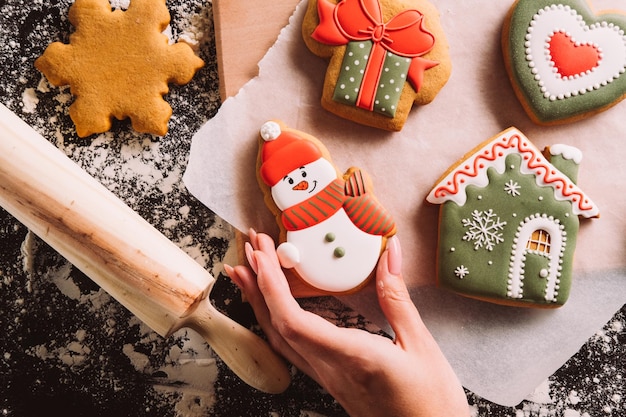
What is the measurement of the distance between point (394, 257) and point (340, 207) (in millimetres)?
166

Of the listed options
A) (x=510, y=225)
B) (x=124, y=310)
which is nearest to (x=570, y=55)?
(x=510, y=225)

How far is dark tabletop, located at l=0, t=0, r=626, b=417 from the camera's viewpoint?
134cm

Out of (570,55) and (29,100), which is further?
(29,100)

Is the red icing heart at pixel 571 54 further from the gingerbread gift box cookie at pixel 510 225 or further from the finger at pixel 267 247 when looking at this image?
the finger at pixel 267 247

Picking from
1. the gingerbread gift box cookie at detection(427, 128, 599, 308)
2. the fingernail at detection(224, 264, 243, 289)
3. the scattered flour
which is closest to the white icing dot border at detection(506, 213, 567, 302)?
the gingerbread gift box cookie at detection(427, 128, 599, 308)

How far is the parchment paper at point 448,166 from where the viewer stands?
1.29 m

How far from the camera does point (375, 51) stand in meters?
1.23

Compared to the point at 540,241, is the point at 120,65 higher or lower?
higher

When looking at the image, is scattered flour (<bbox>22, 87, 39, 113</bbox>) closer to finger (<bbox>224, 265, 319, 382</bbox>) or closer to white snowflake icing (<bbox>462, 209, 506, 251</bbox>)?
finger (<bbox>224, 265, 319, 382</bbox>)

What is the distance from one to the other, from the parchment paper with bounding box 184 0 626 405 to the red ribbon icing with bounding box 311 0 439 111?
0.29ft

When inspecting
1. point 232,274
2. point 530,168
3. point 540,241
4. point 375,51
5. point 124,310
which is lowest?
point 124,310

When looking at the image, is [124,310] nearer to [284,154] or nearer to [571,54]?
[284,154]

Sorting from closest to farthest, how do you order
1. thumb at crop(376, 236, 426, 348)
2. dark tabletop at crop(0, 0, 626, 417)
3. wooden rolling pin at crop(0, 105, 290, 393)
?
wooden rolling pin at crop(0, 105, 290, 393) → thumb at crop(376, 236, 426, 348) → dark tabletop at crop(0, 0, 626, 417)

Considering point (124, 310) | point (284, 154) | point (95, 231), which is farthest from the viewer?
point (124, 310)
